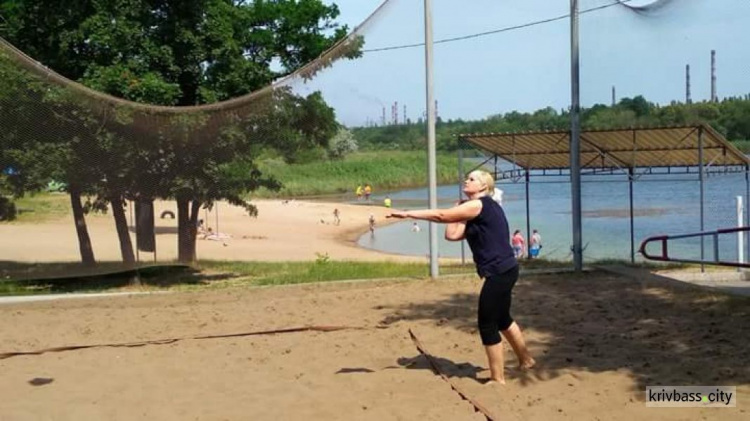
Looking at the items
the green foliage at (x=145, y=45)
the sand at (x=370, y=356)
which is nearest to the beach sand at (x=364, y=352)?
the sand at (x=370, y=356)

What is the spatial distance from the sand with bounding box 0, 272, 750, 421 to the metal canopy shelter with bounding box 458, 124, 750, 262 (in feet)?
10.7

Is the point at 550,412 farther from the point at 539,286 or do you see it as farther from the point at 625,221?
the point at 625,221

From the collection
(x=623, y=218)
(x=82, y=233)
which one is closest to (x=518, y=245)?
(x=623, y=218)

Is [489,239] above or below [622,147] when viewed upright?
below

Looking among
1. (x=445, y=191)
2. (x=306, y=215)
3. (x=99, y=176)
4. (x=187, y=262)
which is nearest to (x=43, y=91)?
(x=99, y=176)

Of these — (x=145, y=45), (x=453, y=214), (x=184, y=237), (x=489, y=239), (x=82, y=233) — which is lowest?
(x=184, y=237)

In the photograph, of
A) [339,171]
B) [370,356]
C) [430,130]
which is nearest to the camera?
[370,356]

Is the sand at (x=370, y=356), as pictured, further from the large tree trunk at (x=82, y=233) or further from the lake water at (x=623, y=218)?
the lake water at (x=623, y=218)

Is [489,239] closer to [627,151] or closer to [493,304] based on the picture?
[493,304]

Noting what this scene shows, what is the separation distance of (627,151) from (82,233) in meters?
8.34

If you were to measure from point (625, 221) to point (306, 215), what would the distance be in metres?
16.4

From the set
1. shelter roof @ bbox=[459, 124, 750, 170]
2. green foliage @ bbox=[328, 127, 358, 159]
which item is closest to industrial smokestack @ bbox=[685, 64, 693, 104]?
shelter roof @ bbox=[459, 124, 750, 170]

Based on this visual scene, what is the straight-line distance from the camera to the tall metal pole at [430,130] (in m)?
9.87

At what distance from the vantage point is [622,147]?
1250 centimetres
